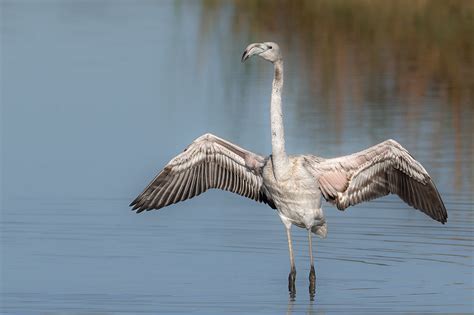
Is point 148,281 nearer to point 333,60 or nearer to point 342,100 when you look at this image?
point 342,100

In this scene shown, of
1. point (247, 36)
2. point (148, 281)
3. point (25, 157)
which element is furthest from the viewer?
point (247, 36)

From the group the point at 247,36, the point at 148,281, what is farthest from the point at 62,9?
the point at 148,281

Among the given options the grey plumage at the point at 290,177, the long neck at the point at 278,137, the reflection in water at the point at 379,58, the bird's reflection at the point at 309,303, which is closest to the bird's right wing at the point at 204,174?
the grey plumage at the point at 290,177

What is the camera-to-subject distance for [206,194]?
58.9ft

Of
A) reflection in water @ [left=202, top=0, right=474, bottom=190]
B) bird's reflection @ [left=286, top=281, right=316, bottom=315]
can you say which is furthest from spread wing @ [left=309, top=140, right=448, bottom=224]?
reflection in water @ [left=202, top=0, right=474, bottom=190]

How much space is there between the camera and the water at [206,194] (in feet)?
45.0

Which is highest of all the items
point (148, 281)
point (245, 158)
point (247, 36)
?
point (247, 36)

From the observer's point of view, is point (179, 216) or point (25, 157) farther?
point (25, 157)

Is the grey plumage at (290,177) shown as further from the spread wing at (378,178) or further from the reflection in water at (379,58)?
the reflection in water at (379,58)

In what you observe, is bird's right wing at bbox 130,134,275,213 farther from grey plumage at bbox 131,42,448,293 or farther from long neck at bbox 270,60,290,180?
long neck at bbox 270,60,290,180

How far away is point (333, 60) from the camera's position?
28.8 metres

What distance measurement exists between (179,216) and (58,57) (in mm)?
12077

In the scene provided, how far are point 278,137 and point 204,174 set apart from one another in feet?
4.10

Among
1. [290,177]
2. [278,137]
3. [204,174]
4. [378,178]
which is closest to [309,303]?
[290,177]
